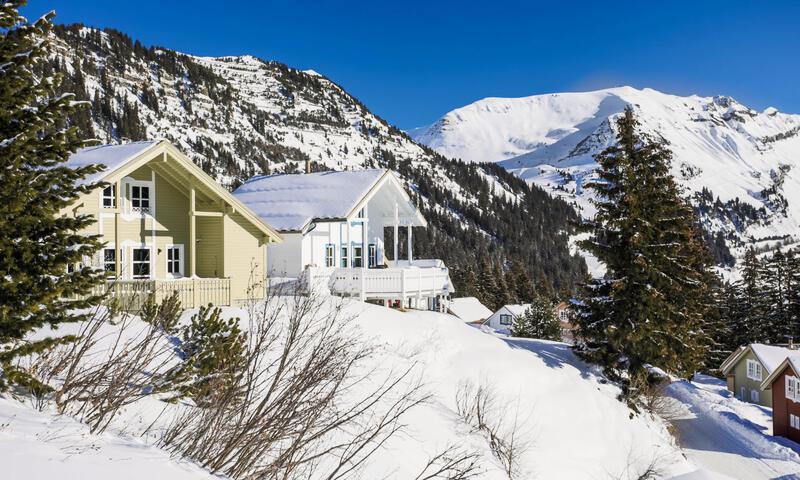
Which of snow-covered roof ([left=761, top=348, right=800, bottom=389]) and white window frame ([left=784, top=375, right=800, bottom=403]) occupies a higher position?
snow-covered roof ([left=761, top=348, right=800, bottom=389])

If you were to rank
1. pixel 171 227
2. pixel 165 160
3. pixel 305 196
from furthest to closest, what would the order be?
pixel 305 196 < pixel 171 227 < pixel 165 160

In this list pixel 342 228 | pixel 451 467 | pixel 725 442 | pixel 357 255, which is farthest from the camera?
pixel 357 255

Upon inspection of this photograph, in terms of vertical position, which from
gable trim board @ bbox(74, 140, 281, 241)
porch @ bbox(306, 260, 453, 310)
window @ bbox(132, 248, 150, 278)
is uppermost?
gable trim board @ bbox(74, 140, 281, 241)

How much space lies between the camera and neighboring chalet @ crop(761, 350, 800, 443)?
116 feet

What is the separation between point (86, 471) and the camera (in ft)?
18.2

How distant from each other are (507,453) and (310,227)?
49.8 feet

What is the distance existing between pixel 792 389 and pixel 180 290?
1370 inches

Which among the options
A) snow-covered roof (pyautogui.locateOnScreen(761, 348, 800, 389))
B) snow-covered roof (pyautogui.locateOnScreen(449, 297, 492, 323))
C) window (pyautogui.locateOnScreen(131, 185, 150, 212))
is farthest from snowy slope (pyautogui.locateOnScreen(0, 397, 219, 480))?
snow-covered roof (pyautogui.locateOnScreen(449, 297, 492, 323))

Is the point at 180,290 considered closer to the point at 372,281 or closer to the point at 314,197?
the point at 372,281

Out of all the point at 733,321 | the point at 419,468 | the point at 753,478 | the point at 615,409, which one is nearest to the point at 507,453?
the point at 419,468

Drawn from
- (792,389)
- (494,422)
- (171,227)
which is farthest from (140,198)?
(792,389)

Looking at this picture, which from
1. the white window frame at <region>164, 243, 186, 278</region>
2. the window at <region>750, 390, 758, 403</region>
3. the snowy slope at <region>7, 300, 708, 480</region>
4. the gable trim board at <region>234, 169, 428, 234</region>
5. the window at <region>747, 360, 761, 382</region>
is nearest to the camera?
the snowy slope at <region>7, 300, 708, 480</region>

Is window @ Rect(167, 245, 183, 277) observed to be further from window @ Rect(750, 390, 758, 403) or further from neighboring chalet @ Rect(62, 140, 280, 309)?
Answer: window @ Rect(750, 390, 758, 403)

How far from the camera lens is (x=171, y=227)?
22859 millimetres
